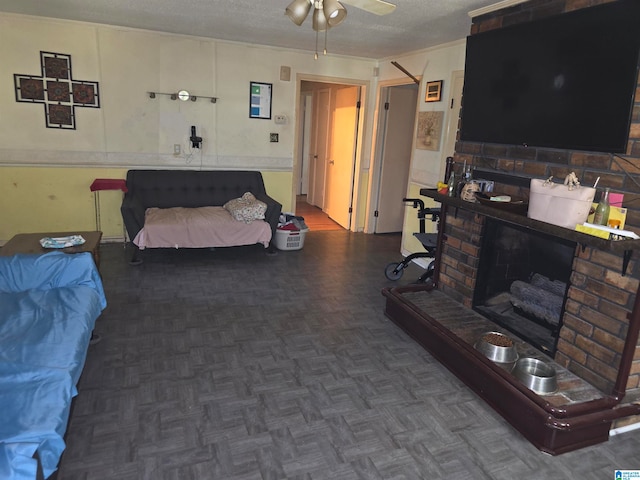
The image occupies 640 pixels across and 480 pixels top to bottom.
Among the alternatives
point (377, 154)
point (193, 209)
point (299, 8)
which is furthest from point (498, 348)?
point (377, 154)

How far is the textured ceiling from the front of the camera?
11.5 ft

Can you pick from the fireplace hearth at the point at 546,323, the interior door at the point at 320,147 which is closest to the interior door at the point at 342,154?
the interior door at the point at 320,147

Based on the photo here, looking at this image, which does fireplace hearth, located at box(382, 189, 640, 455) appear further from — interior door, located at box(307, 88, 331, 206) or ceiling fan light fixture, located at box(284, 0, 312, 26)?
interior door, located at box(307, 88, 331, 206)

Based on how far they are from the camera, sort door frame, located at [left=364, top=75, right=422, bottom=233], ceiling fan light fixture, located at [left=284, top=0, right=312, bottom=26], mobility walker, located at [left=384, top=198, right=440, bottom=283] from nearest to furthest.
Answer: ceiling fan light fixture, located at [left=284, top=0, right=312, bottom=26] < mobility walker, located at [left=384, top=198, right=440, bottom=283] < door frame, located at [left=364, top=75, right=422, bottom=233]

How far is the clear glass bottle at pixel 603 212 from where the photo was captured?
7.11 ft

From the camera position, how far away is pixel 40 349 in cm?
204

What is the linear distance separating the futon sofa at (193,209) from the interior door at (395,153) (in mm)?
1713

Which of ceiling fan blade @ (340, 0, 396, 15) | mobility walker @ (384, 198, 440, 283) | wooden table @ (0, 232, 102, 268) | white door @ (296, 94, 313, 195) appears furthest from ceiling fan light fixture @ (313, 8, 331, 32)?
white door @ (296, 94, 313, 195)

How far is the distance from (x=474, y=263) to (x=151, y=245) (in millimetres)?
2873

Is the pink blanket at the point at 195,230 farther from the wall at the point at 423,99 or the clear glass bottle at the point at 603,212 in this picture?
the clear glass bottle at the point at 603,212

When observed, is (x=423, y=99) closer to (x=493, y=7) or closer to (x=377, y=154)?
(x=377, y=154)

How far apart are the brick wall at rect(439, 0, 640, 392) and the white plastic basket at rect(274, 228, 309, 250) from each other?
100 inches

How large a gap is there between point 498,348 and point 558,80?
1489 mm

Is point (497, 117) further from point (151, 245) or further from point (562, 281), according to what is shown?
point (151, 245)
